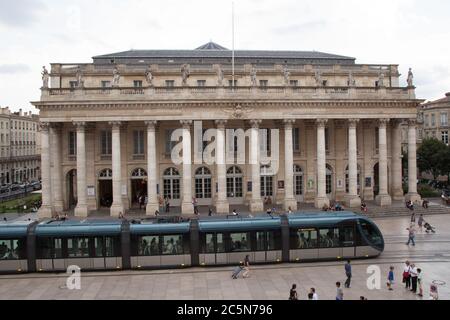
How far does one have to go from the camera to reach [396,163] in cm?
5406

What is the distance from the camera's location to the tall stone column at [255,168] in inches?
1911

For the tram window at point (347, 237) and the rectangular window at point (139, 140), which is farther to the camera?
the rectangular window at point (139, 140)

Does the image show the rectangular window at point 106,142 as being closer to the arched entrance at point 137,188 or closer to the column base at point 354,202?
the arched entrance at point 137,188

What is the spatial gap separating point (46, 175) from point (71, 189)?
696 cm

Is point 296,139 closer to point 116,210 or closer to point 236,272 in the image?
point 116,210

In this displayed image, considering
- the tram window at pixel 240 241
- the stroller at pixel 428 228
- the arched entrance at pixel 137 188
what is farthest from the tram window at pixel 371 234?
the arched entrance at pixel 137 188

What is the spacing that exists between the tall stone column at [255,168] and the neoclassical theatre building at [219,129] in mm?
104

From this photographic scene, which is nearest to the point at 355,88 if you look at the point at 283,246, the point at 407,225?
the point at 407,225

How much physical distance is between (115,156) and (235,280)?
2410cm

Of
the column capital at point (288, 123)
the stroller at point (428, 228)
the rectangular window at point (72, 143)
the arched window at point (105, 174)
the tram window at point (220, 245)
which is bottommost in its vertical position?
the stroller at point (428, 228)

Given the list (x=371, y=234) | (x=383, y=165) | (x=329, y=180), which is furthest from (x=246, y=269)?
(x=329, y=180)

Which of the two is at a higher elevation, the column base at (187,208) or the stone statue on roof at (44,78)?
the stone statue on roof at (44,78)

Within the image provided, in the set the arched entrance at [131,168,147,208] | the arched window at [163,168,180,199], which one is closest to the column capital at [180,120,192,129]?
the arched window at [163,168,180,199]
